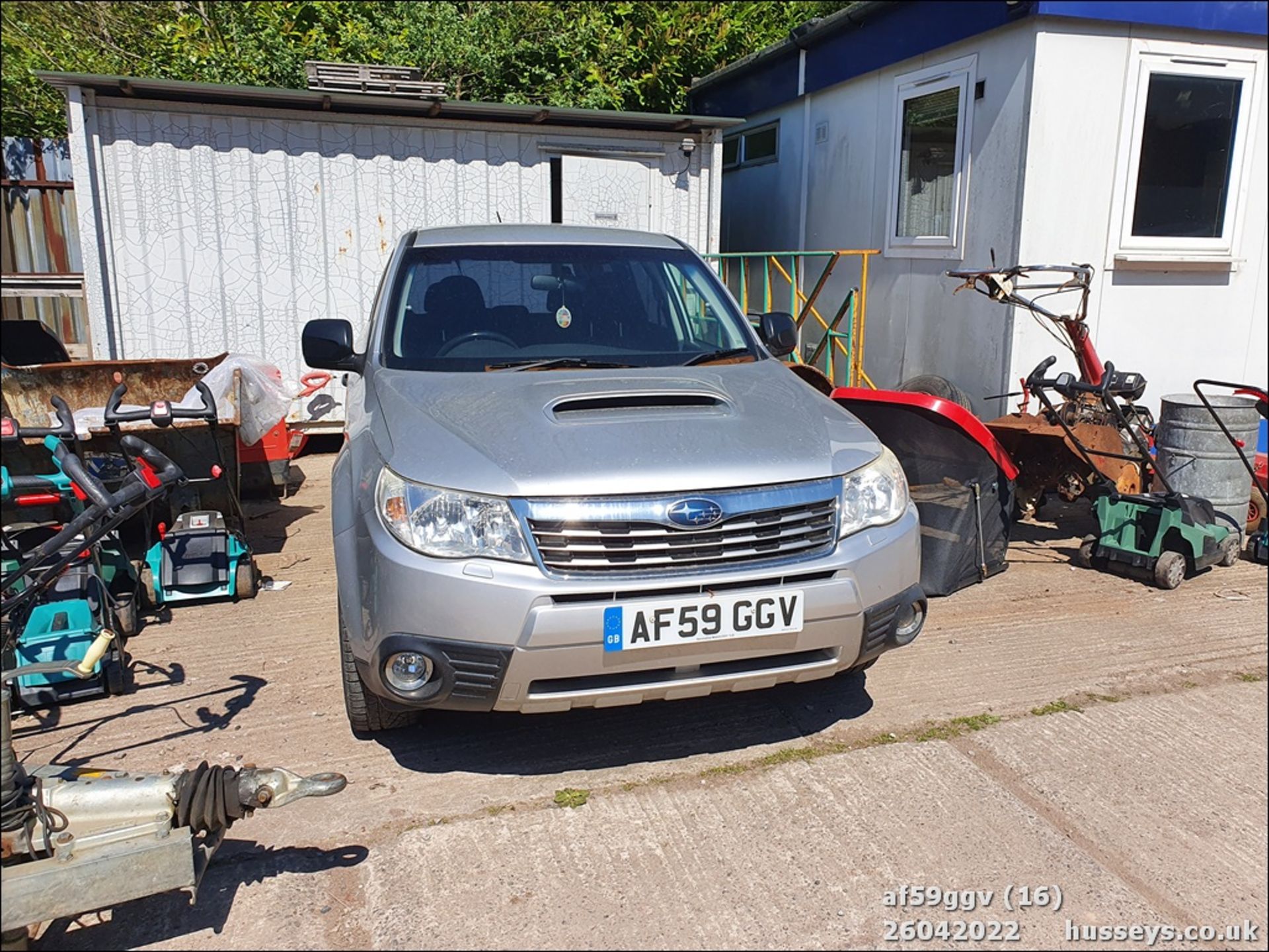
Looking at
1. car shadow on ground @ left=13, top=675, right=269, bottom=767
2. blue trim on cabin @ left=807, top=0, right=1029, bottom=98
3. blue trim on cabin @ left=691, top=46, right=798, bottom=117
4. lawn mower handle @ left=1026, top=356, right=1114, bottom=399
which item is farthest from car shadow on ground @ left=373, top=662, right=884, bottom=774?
blue trim on cabin @ left=691, top=46, right=798, bottom=117

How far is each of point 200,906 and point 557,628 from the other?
1173 millimetres

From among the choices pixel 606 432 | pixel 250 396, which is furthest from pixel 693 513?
pixel 250 396

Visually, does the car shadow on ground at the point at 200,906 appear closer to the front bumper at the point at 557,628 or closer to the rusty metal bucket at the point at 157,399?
the front bumper at the point at 557,628

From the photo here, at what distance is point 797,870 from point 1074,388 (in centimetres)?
344

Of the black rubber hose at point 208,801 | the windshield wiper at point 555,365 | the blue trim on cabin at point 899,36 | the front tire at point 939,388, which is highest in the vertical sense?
the blue trim on cabin at point 899,36

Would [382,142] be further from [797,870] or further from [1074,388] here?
[797,870]

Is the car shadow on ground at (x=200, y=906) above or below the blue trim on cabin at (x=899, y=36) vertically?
below

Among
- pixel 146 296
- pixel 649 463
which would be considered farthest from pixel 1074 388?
pixel 146 296

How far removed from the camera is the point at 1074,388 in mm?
5113

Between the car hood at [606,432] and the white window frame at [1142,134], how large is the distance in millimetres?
4408

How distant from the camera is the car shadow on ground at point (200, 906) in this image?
2.42 m

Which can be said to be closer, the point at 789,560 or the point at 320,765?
the point at 789,560

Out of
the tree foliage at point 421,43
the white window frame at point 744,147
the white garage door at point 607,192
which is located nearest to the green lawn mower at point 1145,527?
the white garage door at point 607,192

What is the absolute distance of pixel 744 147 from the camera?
11.2 metres
